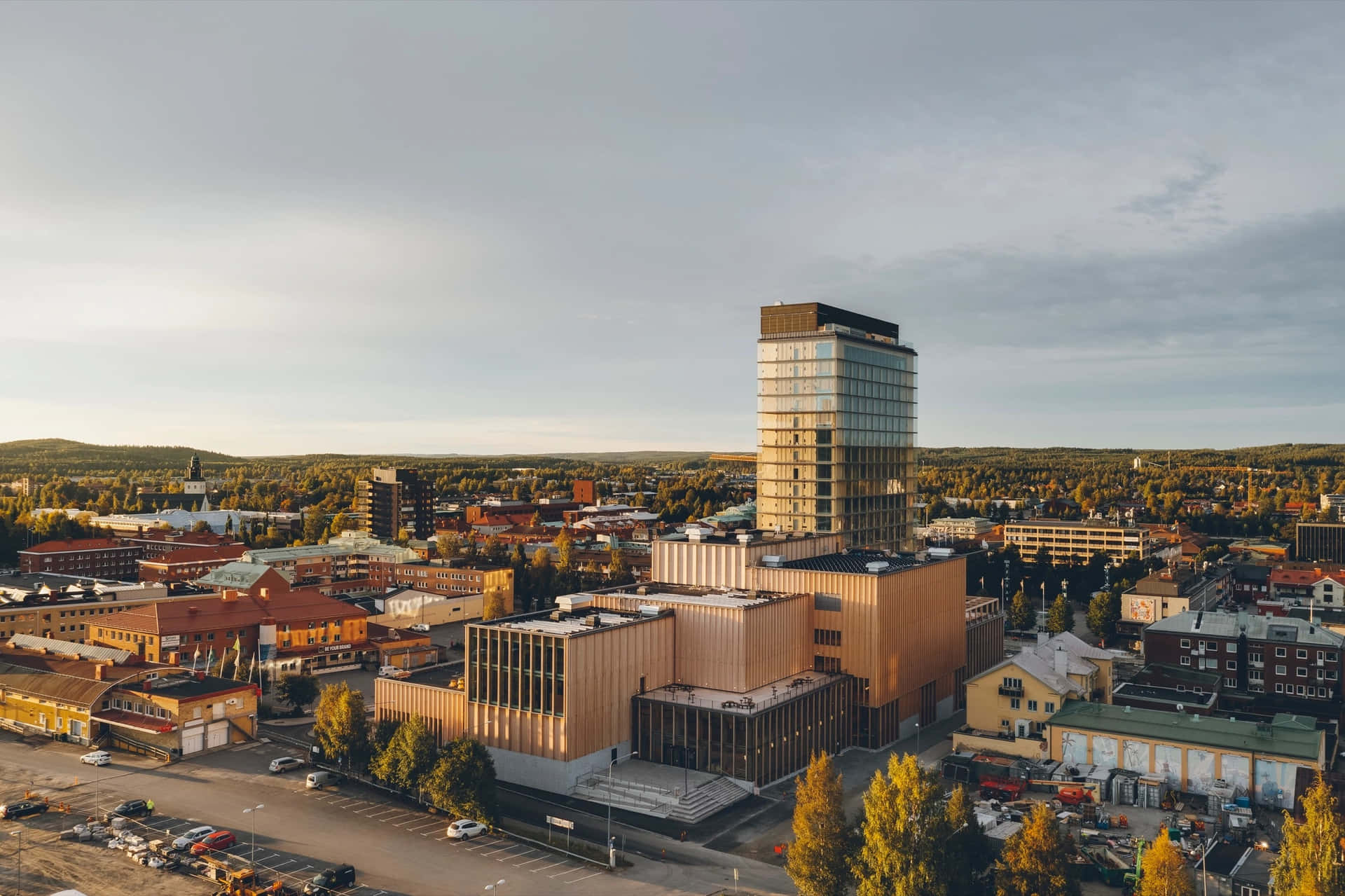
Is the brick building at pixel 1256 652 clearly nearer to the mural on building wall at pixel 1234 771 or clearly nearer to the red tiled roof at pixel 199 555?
the mural on building wall at pixel 1234 771

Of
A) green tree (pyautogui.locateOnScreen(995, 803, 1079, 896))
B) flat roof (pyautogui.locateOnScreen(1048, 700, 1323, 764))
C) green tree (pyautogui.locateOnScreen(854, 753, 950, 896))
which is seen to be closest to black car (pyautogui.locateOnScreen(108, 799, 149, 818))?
green tree (pyautogui.locateOnScreen(854, 753, 950, 896))

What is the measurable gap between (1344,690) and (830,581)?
4397 centimetres

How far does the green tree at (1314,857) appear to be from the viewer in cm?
3484

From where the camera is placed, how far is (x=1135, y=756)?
197 feet

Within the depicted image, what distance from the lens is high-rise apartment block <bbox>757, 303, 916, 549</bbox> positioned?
9750cm

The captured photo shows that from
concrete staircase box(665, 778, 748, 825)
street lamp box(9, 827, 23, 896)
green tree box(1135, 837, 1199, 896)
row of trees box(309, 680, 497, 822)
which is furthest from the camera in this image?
concrete staircase box(665, 778, 748, 825)

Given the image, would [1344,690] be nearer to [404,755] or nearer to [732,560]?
[732,560]

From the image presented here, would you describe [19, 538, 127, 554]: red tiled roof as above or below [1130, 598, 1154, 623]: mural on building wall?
above

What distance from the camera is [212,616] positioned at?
96000mm

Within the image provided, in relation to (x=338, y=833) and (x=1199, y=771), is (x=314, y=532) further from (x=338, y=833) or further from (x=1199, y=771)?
(x=1199, y=771)

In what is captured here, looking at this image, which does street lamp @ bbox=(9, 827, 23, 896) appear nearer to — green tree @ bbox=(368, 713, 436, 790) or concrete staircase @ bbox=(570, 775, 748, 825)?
green tree @ bbox=(368, 713, 436, 790)

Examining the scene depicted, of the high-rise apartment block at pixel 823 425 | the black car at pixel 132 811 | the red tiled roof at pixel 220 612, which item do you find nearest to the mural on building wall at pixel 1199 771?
the high-rise apartment block at pixel 823 425

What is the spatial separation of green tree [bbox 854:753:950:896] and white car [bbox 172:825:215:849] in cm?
3279

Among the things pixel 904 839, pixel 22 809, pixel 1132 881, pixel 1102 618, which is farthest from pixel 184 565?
pixel 1132 881
